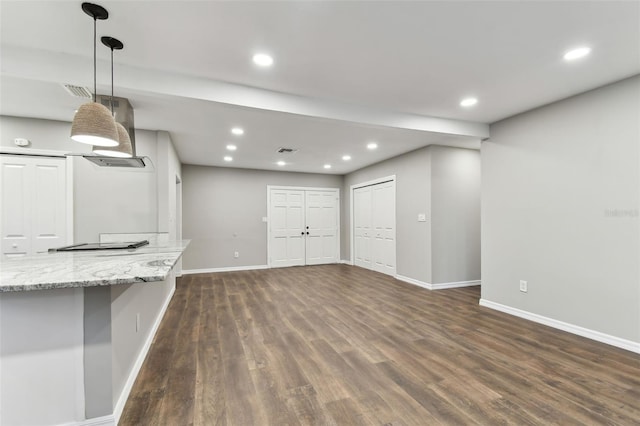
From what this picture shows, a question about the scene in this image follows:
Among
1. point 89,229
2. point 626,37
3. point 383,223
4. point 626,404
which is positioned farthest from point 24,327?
point 383,223

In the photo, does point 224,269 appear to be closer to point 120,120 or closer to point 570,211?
point 120,120

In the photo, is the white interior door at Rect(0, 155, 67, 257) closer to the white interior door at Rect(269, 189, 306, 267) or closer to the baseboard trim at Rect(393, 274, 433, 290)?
the white interior door at Rect(269, 189, 306, 267)

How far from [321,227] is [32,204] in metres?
5.72

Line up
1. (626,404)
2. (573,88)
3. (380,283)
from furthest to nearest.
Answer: (380,283) → (573,88) → (626,404)

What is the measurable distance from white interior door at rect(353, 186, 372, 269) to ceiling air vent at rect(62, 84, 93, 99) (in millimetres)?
5479

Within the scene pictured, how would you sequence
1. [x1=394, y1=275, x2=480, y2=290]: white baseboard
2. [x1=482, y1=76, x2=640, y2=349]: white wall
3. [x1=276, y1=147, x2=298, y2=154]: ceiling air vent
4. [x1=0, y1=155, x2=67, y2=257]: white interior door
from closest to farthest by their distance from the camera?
[x1=482, y1=76, x2=640, y2=349]: white wall, [x1=0, y1=155, x2=67, y2=257]: white interior door, [x1=394, y1=275, x2=480, y2=290]: white baseboard, [x1=276, y1=147, x2=298, y2=154]: ceiling air vent

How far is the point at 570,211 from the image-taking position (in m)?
3.20

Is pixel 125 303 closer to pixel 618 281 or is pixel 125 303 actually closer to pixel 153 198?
pixel 153 198

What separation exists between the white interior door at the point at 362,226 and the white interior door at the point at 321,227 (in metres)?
0.70

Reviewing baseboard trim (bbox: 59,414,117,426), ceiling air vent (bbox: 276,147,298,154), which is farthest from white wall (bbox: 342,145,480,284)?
baseboard trim (bbox: 59,414,117,426)

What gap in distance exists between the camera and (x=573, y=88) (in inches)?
119

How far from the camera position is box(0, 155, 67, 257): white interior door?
3.53m

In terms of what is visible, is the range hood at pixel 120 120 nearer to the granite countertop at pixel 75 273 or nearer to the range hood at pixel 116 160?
the range hood at pixel 116 160

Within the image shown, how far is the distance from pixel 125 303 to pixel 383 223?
5259 millimetres
